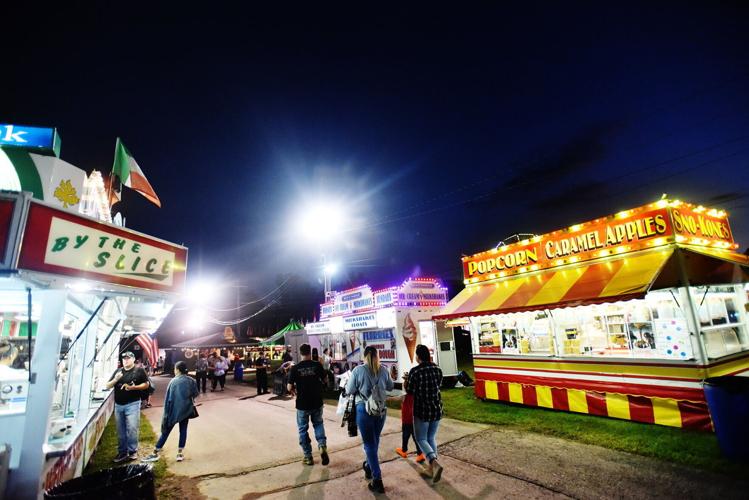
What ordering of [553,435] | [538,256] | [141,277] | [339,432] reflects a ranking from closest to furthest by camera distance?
[141,277], [553,435], [339,432], [538,256]

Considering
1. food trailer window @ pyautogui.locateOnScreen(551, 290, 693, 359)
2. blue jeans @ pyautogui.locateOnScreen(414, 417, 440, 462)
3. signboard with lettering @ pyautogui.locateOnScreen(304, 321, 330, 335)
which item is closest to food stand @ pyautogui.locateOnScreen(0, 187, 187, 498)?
blue jeans @ pyautogui.locateOnScreen(414, 417, 440, 462)

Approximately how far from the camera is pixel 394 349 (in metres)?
14.3

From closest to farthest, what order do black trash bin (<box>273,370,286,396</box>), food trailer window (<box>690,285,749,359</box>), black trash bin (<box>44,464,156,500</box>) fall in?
black trash bin (<box>44,464,156,500</box>) < food trailer window (<box>690,285,749,359</box>) < black trash bin (<box>273,370,286,396</box>)

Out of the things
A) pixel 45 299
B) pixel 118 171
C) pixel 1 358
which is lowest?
pixel 1 358

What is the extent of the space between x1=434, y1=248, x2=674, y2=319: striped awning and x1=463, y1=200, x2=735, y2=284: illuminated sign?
27 cm

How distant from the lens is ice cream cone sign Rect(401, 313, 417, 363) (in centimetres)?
1409

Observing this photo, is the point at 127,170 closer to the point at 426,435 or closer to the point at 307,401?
the point at 307,401


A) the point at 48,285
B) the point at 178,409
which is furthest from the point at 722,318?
the point at 48,285

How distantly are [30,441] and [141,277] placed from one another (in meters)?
2.00

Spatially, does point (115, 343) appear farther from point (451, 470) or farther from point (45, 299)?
point (451, 470)

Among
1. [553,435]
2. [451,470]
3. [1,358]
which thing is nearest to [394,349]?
[553,435]

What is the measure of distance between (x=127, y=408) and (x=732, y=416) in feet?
34.0

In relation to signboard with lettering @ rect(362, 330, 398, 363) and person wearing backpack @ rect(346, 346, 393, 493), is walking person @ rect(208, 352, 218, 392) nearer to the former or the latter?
signboard with lettering @ rect(362, 330, 398, 363)

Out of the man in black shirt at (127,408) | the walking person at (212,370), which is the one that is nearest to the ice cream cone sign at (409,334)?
the man in black shirt at (127,408)
